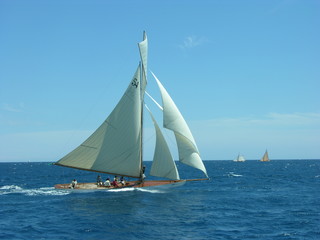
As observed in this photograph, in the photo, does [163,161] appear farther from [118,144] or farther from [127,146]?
[118,144]

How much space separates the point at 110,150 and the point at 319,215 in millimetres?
23472

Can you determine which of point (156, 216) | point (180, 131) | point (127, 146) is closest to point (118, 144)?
point (127, 146)

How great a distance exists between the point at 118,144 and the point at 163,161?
585 centimetres

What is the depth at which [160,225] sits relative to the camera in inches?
1001

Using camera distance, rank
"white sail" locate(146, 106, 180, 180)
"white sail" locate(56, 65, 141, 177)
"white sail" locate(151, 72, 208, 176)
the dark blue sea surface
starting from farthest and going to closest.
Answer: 1. "white sail" locate(56, 65, 141, 177)
2. "white sail" locate(146, 106, 180, 180)
3. "white sail" locate(151, 72, 208, 176)
4. the dark blue sea surface

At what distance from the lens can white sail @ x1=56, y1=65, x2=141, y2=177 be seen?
40125 millimetres

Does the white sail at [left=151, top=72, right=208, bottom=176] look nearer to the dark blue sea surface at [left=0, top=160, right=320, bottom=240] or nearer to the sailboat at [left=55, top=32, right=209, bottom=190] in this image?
the sailboat at [left=55, top=32, right=209, bottom=190]

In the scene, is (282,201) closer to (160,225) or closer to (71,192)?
(160,225)

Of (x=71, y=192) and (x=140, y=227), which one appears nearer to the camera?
(x=140, y=227)

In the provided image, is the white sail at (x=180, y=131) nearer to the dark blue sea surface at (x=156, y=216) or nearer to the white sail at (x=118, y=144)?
the white sail at (x=118, y=144)

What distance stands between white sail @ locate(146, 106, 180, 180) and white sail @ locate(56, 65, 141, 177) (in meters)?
2.66

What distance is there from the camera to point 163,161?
3931 cm

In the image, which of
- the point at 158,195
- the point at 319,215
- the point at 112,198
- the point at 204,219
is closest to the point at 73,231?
the point at 204,219

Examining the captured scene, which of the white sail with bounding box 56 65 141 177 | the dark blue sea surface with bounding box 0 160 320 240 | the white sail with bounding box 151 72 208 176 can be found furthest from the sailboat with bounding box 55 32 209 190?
the dark blue sea surface with bounding box 0 160 320 240
